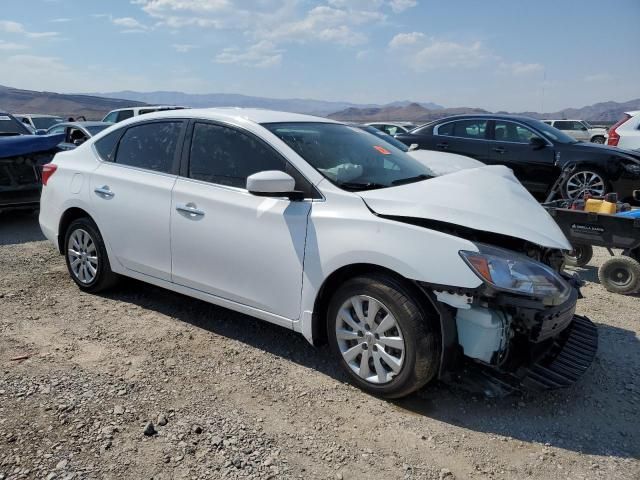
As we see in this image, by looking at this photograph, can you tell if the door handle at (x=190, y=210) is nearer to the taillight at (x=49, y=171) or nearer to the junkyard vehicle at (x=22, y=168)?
the taillight at (x=49, y=171)

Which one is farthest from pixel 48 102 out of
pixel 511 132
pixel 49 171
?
pixel 49 171

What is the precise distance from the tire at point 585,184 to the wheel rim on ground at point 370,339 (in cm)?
630

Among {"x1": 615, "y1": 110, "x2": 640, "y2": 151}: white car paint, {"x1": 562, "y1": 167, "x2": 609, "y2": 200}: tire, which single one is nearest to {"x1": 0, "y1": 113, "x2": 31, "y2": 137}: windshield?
{"x1": 562, "y1": 167, "x2": 609, "y2": 200}: tire

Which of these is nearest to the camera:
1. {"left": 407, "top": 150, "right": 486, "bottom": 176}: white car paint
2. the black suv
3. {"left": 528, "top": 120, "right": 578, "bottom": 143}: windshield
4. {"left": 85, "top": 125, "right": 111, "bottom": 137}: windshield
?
{"left": 407, "top": 150, "right": 486, "bottom": 176}: white car paint

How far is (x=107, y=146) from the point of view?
15.2 ft

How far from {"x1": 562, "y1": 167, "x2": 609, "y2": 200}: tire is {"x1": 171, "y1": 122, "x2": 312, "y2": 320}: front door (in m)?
6.25

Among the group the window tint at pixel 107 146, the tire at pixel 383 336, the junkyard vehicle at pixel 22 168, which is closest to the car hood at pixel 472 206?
the tire at pixel 383 336

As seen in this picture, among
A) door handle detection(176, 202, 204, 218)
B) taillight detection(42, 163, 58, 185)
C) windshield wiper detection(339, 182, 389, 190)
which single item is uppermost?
windshield wiper detection(339, 182, 389, 190)

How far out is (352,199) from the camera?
10.5ft

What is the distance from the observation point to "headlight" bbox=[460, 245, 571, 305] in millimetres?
2748

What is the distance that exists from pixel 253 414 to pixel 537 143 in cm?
745

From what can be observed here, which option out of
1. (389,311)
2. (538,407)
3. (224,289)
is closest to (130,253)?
(224,289)

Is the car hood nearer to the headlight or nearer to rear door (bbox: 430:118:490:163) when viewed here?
the headlight

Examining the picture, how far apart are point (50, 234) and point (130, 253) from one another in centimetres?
128
